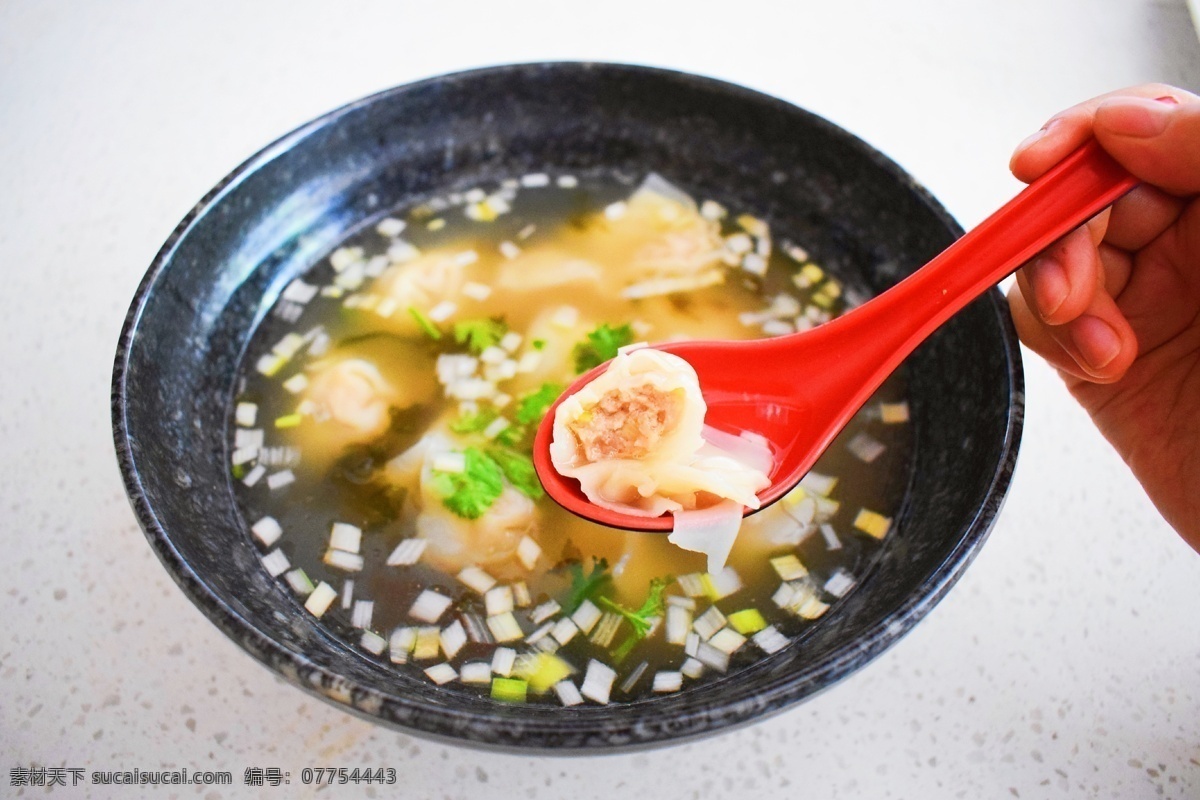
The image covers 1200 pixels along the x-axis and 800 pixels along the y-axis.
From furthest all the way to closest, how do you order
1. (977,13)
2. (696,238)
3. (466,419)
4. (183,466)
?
(977,13), (696,238), (466,419), (183,466)

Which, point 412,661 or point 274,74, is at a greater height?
point 274,74

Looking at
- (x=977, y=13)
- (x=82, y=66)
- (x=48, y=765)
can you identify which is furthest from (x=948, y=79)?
(x=48, y=765)

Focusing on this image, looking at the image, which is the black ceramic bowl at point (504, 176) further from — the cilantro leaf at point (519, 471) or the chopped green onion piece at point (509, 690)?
the cilantro leaf at point (519, 471)

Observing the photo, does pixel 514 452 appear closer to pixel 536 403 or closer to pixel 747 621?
pixel 536 403

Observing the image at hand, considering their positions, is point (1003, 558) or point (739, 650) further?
point (1003, 558)

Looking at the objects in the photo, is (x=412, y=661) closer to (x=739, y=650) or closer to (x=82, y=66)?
(x=739, y=650)

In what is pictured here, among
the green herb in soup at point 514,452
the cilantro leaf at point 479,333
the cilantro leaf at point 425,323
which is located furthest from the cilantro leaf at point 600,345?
the cilantro leaf at point 425,323
